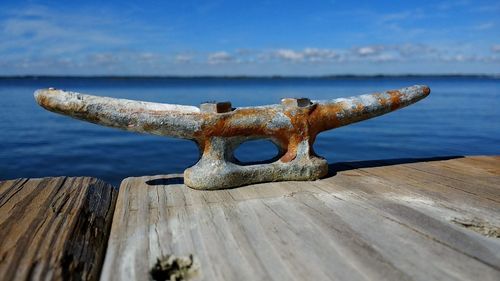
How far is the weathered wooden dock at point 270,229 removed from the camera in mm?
1834

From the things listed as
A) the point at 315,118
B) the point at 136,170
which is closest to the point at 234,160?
the point at 315,118

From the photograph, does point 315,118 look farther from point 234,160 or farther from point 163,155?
point 163,155

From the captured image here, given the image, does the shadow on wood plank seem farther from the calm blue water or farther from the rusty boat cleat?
the calm blue water

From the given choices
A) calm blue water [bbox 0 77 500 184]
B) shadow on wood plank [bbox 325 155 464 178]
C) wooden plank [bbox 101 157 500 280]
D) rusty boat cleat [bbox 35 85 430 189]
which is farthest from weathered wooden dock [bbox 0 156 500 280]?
calm blue water [bbox 0 77 500 184]

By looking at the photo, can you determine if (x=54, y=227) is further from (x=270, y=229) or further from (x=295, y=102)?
(x=295, y=102)

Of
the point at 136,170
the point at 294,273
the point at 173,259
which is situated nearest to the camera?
the point at 294,273

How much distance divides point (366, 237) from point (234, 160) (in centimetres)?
135

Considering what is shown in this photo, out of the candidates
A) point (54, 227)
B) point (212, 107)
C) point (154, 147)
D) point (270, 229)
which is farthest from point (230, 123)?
point (154, 147)

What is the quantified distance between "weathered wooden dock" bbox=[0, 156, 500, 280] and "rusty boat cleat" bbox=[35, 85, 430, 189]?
0.42 ft

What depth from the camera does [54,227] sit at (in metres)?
→ 2.20

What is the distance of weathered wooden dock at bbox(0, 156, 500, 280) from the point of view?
6.02ft

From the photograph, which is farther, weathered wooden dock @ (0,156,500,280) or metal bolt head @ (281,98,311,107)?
metal bolt head @ (281,98,311,107)

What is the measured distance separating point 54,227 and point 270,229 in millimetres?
1129

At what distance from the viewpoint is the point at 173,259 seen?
193 centimetres
